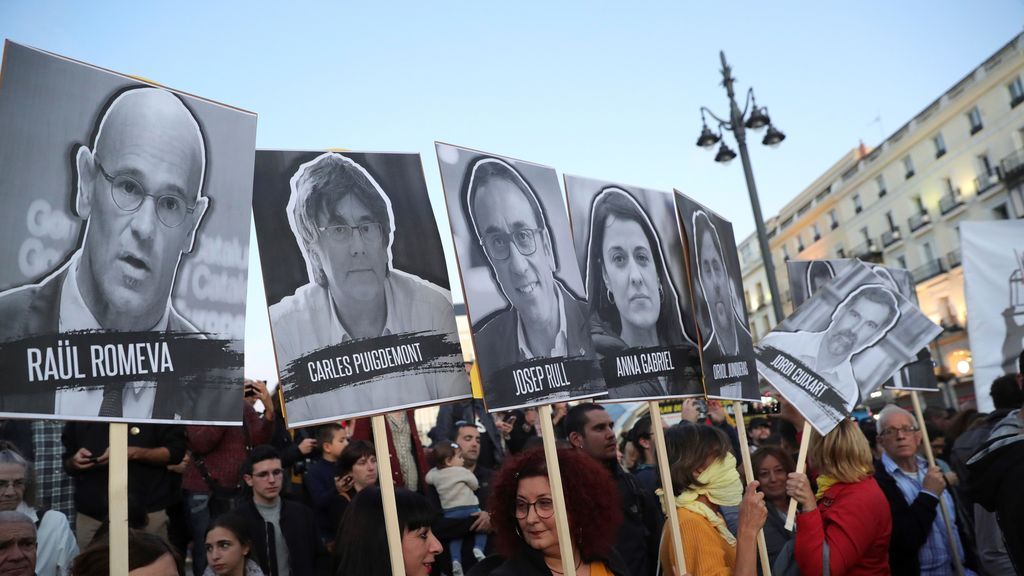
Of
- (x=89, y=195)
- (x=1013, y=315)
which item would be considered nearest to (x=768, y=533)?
(x=89, y=195)

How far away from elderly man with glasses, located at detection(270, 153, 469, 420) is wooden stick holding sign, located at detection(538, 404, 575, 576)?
1.78ft

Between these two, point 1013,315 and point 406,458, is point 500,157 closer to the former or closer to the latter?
point 406,458

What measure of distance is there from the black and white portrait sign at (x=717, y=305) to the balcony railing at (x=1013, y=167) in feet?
122

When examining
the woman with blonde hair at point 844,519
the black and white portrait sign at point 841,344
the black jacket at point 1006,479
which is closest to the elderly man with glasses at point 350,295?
the woman with blonde hair at point 844,519

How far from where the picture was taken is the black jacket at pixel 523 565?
3439mm

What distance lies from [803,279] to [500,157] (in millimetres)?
4533

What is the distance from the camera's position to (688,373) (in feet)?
16.7

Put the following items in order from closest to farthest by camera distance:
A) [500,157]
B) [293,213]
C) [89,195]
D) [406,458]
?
[89,195] < [293,213] < [500,157] < [406,458]

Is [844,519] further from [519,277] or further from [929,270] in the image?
[929,270]

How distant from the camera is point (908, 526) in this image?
476 cm

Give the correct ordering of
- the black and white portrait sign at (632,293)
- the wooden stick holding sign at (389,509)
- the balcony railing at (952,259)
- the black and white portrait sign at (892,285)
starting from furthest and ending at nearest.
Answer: the balcony railing at (952,259) < the black and white portrait sign at (892,285) < the black and white portrait sign at (632,293) < the wooden stick holding sign at (389,509)

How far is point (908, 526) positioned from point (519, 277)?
281 centimetres

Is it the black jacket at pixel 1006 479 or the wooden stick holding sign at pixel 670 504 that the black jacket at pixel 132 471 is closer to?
the wooden stick holding sign at pixel 670 504

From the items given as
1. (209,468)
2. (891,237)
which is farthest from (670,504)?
(891,237)
